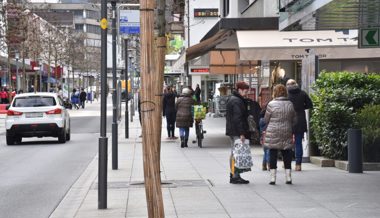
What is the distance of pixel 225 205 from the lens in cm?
1021

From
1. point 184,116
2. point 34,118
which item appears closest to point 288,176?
point 184,116

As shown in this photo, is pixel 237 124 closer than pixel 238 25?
Yes

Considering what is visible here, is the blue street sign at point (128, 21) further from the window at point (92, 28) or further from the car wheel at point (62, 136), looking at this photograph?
the window at point (92, 28)

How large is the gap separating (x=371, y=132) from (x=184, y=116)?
831 cm

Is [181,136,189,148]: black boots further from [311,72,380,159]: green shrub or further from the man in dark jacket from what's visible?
the man in dark jacket

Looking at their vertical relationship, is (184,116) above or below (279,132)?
below

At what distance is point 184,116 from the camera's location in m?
21.9

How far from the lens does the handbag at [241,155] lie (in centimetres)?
1253

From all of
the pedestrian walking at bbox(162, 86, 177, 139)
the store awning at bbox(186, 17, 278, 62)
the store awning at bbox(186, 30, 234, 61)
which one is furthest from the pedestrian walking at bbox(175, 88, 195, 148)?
the pedestrian walking at bbox(162, 86, 177, 139)

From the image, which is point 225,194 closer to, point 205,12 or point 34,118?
point 34,118

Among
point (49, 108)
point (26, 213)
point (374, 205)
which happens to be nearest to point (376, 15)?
point (374, 205)

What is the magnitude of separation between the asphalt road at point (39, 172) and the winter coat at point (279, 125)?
3.62 meters

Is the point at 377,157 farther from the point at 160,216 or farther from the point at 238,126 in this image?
the point at 160,216

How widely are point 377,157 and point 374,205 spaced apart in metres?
4.70
